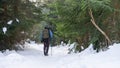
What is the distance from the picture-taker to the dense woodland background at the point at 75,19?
1681 centimetres

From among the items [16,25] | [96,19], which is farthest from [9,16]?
[96,19]

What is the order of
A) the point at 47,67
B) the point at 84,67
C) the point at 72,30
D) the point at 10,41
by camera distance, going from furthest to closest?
the point at 10,41
the point at 72,30
the point at 47,67
the point at 84,67

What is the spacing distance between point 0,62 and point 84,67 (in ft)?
15.9

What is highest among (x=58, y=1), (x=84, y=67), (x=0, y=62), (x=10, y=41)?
(x=58, y=1)

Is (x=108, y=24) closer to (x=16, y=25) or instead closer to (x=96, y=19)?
(x=96, y=19)

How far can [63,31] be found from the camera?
766 inches

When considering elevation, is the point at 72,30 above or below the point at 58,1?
below

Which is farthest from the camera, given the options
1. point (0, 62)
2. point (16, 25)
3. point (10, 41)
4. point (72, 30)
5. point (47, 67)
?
point (10, 41)

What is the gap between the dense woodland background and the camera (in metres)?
16.8

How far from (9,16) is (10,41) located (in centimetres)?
206

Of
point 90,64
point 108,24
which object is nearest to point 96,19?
point 108,24

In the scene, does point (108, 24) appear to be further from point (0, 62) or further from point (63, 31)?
point (0, 62)

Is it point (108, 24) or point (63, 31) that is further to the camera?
point (63, 31)

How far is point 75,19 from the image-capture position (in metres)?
18.4
